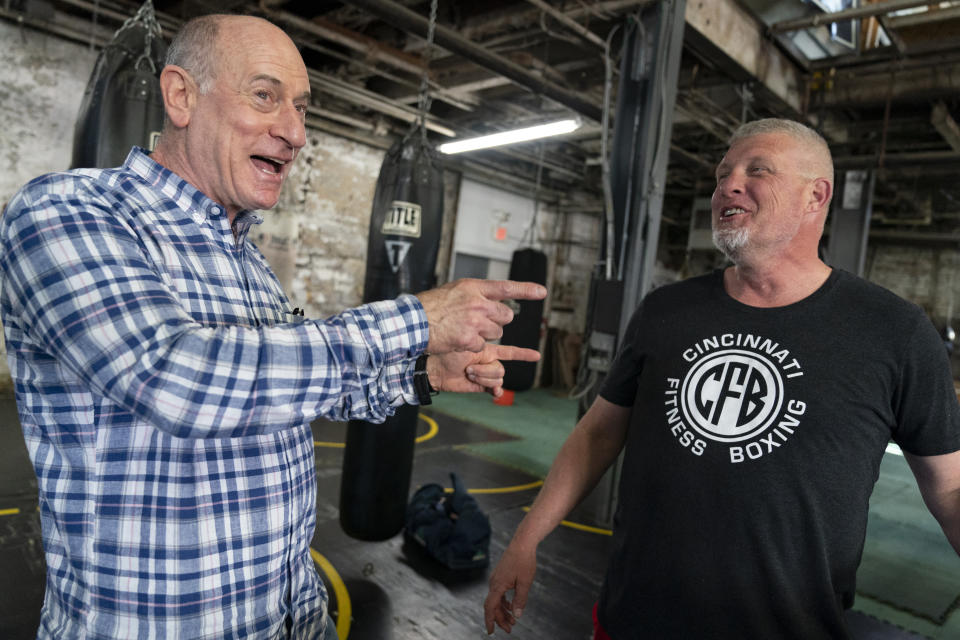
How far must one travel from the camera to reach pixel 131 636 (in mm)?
939

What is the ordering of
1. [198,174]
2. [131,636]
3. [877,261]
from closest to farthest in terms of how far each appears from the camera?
[131,636], [198,174], [877,261]

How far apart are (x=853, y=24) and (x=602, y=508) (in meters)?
4.00

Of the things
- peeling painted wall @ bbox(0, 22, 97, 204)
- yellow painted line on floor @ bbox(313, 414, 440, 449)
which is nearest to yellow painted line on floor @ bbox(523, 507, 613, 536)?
yellow painted line on floor @ bbox(313, 414, 440, 449)

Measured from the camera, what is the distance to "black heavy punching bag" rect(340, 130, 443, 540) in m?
3.23

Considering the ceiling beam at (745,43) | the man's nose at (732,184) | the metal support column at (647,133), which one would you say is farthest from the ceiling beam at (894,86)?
the man's nose at (732,184)

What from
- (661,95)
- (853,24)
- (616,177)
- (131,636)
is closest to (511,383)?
(616,177)

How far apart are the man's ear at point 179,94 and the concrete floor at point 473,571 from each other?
2463 mm

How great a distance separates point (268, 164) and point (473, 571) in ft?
9.71

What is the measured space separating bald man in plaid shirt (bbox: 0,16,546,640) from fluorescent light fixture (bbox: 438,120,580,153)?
13.6 feet

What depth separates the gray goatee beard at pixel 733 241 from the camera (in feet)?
5.06

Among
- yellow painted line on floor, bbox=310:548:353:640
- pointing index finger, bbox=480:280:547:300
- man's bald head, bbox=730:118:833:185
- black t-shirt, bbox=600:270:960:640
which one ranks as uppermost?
man's bald head, bbox=730:118:833:185

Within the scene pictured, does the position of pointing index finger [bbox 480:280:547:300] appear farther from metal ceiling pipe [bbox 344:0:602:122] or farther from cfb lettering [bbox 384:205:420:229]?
metal ceiling pipe [bbox 344:0:602:122]

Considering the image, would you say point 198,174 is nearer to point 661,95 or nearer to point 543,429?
point 661,95

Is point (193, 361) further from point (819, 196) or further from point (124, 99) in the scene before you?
point (124, 99)
